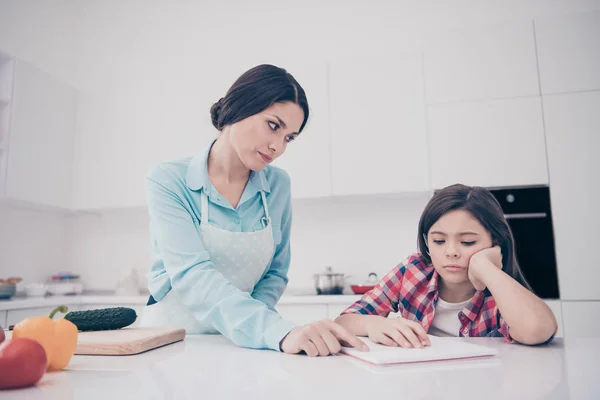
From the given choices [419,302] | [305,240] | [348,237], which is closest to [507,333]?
[419,302]

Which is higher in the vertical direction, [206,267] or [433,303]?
[206,267]

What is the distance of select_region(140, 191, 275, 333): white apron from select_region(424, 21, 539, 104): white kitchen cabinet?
174 cm

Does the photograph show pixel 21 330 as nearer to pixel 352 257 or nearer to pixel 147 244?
pixel 352 257

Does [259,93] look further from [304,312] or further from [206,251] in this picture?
[304,312]

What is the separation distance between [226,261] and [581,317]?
195cm

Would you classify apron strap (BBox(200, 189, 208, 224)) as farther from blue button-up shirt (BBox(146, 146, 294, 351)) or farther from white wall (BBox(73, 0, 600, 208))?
white wall (BBox(73, 0, 600, 208))

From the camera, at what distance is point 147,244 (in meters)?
3.41

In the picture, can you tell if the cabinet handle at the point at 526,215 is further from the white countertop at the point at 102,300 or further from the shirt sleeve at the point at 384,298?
the shirt sleeve at the point at 384,298

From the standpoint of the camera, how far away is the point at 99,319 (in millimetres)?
977

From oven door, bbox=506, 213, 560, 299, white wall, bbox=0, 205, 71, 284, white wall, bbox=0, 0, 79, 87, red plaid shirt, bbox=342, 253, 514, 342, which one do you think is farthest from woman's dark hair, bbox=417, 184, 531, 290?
white wall, bbox=0, 0, 79, 87

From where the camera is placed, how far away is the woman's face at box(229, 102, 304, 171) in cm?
118

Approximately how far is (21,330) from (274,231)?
753mm

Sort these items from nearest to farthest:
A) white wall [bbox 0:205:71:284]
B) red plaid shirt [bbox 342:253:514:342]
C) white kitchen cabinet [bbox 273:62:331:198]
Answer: red plaid shirt [bbox 342:253:514:342] → white kitchen cabinet [bbox 273:62:331:198] → white wall [bbox 0:205:71:284]

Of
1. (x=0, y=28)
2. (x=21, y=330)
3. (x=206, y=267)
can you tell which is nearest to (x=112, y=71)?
(x=0, y=28)
